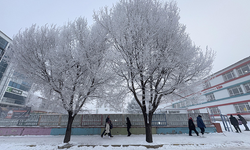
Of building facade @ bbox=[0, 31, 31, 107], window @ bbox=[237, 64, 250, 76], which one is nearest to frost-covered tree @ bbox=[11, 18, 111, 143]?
window @ bbox=[237, 64, 250, 76]

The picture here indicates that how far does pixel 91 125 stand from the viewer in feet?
31.4

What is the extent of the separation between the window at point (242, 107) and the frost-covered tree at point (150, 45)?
21.9m

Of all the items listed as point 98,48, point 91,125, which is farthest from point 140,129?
point 98,48

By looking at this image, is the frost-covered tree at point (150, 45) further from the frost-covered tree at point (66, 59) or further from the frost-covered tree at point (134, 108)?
the frost-covered tree at point (134, 108)

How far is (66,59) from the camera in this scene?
640 centimetres

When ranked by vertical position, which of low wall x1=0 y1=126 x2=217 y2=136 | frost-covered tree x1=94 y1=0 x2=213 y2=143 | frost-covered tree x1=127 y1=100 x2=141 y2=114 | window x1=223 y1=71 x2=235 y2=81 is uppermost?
window x1=223 y1=71 x2=235 y2=81

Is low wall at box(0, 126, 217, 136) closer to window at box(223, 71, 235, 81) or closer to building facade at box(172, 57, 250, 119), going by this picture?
building facade at box(172, 57, 250, 119)

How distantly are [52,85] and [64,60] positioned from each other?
169cm

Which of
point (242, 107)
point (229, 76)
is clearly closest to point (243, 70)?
point (229, 76)

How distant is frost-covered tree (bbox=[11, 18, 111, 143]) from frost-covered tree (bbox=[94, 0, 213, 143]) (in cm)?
130

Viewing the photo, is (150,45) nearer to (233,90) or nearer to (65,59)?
(65,59)

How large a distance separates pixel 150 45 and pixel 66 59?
5.27m

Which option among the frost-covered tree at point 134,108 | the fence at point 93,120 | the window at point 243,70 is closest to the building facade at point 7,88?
the fence at point 93,120

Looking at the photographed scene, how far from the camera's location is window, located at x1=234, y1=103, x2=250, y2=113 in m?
19.2
